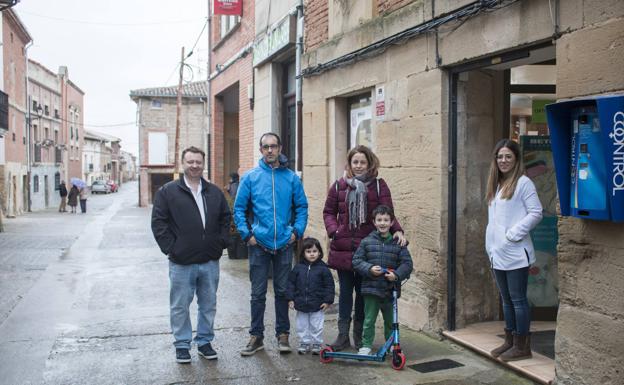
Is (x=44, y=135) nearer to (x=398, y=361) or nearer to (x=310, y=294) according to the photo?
(x=310, y=294)

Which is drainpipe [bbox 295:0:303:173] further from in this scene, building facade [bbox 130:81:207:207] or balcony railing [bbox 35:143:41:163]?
building facade [bbox 130:81:207:207]

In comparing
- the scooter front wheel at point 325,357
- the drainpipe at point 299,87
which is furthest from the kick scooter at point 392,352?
the drainpipe at point 299,87

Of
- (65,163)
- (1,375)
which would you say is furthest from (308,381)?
(65,163)

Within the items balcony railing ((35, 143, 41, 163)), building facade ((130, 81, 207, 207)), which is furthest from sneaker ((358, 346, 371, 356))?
building facade ((130, 81, 207, 207))

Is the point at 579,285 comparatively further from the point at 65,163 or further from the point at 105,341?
the point at 65,163

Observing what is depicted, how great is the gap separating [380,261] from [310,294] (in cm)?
72

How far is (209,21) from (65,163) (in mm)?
34897

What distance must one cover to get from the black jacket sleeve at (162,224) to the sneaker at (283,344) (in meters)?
1.24

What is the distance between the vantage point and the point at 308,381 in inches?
186

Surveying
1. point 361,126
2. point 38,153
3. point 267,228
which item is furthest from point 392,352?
point 38,153

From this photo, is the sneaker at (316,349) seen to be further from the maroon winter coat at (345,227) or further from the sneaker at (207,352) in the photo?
the sneaker at (207,352)

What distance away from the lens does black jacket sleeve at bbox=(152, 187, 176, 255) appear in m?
5.14

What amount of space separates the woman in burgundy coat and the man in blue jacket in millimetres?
376

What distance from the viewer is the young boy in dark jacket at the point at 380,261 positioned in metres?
4.94
